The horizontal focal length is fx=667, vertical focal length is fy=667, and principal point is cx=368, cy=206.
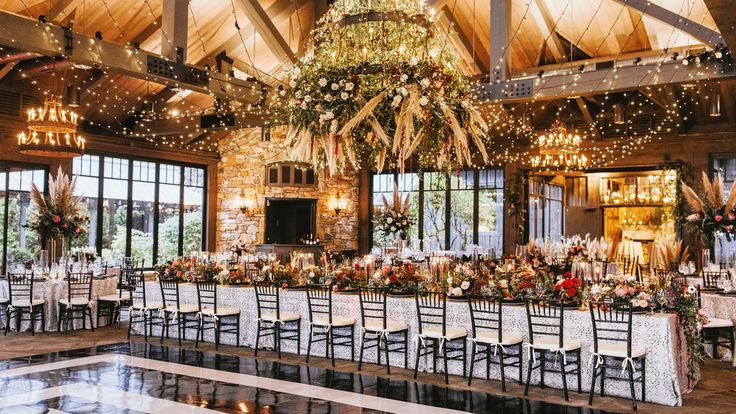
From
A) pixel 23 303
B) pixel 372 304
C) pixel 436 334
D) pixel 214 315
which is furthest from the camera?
pixel 23 303

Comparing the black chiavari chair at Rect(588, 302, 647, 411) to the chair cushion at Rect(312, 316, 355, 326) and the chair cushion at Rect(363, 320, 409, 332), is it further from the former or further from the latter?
the chair cushion at Rect(312, 316, 355, 326)

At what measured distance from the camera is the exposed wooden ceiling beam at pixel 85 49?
23.0 feet

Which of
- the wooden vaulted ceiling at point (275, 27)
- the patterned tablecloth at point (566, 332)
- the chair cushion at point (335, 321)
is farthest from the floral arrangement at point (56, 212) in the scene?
the chair cushion at point (335, 321)

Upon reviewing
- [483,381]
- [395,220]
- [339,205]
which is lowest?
[483,381]

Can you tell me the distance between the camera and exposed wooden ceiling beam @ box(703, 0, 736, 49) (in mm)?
4711

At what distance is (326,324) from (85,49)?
422 centimetres

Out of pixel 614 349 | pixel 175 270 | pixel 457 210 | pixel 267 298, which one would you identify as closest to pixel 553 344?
pixel 614 349

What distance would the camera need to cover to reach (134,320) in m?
9.64

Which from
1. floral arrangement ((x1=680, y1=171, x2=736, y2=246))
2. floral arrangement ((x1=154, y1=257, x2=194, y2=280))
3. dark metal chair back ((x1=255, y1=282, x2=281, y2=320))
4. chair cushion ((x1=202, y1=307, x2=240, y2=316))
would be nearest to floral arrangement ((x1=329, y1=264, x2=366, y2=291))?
dark metal chair back ((x1=255, y1=282, x2=281, y2=320))

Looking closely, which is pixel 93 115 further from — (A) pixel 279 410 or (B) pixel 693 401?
(B) pixel 693 401

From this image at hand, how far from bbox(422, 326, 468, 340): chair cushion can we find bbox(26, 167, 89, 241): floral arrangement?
6979mm

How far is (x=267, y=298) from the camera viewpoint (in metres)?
8.26

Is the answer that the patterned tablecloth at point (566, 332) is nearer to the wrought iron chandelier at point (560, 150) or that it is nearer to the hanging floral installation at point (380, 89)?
the hanging floral installation at point (380, 89)

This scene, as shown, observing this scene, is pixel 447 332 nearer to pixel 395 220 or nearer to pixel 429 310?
pixel 429 310
